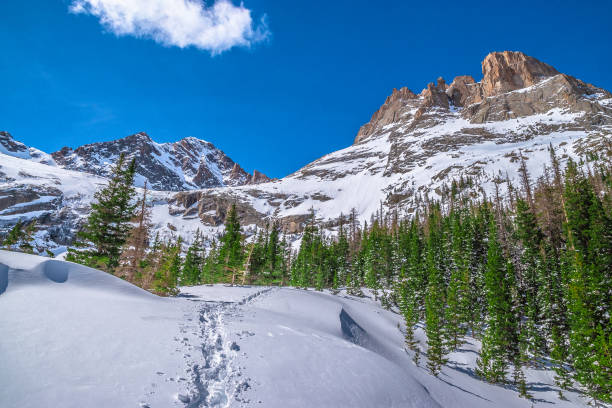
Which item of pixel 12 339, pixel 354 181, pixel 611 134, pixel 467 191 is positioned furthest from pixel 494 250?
pixel 354 181

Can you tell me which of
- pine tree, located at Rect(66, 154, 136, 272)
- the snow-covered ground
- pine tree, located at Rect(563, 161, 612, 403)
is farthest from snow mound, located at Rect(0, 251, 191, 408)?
pine tree, located at Rect(563, 161, 612, 403)

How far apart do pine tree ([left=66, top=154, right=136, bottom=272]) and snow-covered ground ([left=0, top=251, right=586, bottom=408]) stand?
13659 millimetres

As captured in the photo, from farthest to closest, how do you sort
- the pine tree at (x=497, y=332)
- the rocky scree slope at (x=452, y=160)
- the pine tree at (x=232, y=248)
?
the rocky scree slope at (x=452, y=160)
the pine tree at (x=232, y=248)
the pine tree at (x=497, y=332)

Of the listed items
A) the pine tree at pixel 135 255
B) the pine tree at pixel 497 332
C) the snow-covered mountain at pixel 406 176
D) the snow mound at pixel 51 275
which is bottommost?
the pine tree at pixel 497 332

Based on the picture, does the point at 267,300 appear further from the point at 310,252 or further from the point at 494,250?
the point at 310,252

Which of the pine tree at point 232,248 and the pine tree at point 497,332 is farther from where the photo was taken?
the pine tree at point 232,248

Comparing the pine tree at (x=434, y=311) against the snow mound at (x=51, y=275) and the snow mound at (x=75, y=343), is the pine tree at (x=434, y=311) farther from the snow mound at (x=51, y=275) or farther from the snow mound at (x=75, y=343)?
the snow mound at (x=51, y=275)

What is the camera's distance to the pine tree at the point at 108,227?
2122 cm

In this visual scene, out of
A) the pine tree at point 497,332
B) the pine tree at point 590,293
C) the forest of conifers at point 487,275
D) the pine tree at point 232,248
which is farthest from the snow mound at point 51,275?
the pine tree at point 590,293

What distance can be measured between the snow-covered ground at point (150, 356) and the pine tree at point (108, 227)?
13659mm

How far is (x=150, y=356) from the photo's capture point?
6.60m

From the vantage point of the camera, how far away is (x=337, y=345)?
11.0 metres

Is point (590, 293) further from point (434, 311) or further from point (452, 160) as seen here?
point (452, 160)

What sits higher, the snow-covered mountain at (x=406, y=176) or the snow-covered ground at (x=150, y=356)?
the snow-covered mountain at (x=406, y=176)
